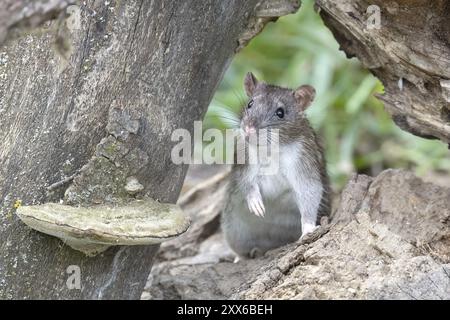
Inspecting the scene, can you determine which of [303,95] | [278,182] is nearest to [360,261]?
[278,182]

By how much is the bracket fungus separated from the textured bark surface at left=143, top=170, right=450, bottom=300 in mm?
550

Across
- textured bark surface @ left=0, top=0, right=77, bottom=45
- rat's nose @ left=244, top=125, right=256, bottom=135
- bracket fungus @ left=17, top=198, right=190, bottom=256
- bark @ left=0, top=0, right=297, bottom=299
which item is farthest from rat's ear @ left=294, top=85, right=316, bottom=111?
textured bark surface @ left=0, top=0, right=77, bottom=45

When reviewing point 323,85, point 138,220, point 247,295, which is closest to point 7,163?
point 138,220

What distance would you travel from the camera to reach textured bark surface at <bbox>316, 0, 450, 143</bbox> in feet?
12.5

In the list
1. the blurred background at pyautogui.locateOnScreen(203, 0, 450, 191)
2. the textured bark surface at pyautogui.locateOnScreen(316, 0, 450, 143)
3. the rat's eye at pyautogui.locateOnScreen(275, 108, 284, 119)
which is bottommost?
the blurred background at pyautogui.locateOnScreen(203, 0, 450, 191)

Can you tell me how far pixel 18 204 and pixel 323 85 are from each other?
4776mm

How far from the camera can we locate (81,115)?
3.53m

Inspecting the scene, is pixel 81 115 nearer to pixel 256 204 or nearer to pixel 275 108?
pixel 256 204

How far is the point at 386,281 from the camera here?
332cm

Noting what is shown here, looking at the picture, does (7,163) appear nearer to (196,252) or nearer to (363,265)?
(363,265)

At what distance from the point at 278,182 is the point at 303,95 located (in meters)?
0.66

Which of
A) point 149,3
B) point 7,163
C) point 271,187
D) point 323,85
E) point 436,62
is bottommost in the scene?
point 323,85

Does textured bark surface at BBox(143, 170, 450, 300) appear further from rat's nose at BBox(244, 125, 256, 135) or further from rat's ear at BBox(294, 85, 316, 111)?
rat's ear at BBox(294, 85, 316, 111)

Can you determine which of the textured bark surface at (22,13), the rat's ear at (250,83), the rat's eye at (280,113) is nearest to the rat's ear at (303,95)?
the rat's eye at (280,113)
